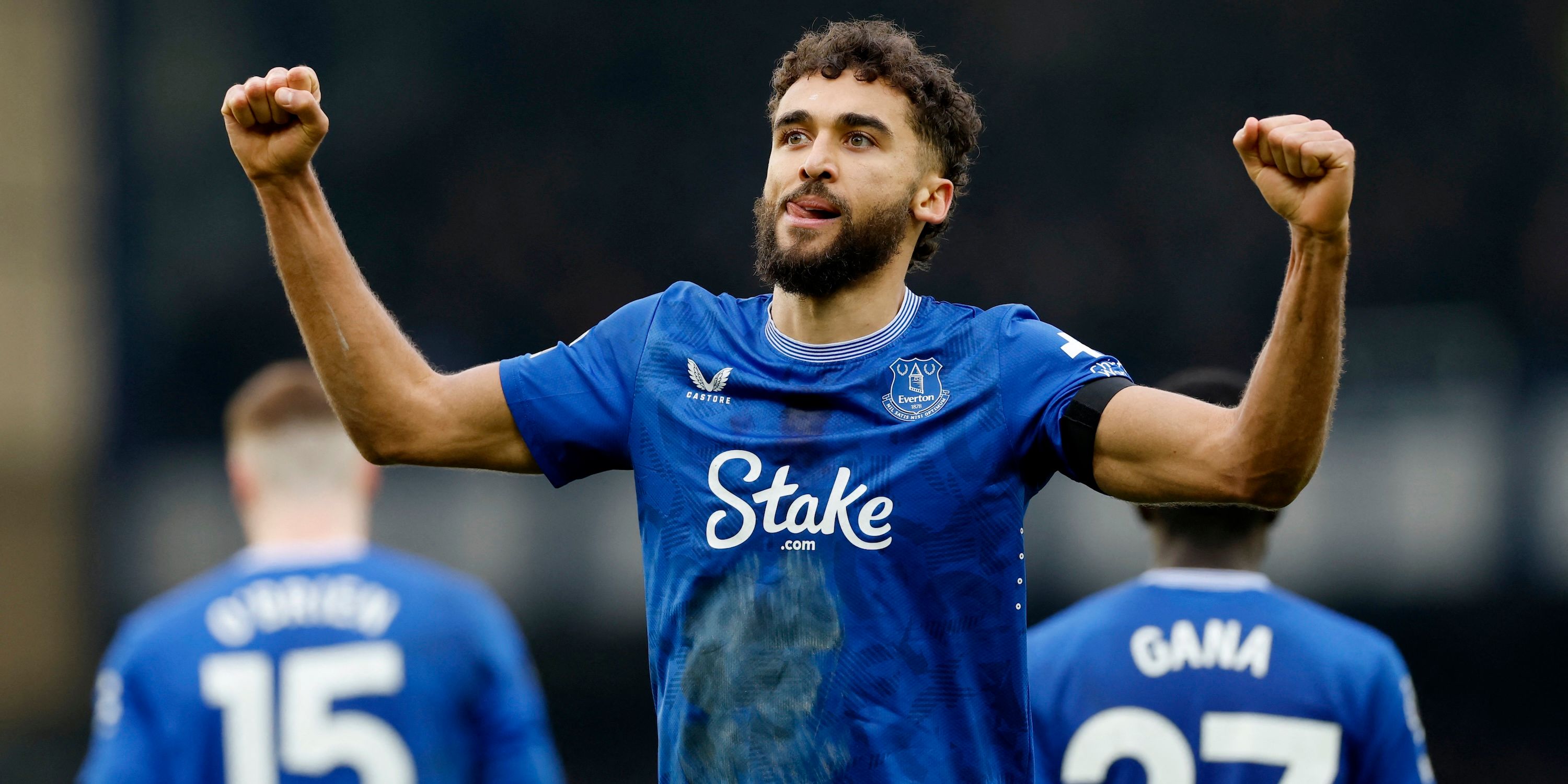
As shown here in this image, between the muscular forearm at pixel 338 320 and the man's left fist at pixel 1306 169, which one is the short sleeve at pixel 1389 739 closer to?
the man's left fist at pixel 1306 169

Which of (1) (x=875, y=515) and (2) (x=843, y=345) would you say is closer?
(1) (x=875, y=515)

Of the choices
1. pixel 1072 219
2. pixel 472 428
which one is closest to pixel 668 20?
pixel 1072 219

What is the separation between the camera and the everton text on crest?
288 cm

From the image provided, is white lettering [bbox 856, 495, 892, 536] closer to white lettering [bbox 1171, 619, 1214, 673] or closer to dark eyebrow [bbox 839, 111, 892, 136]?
dark eyebrow [bbox 839, 111, 892, 136]

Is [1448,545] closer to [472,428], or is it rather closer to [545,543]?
[545,543]

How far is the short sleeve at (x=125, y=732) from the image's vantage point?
4285mm

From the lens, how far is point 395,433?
119 inches

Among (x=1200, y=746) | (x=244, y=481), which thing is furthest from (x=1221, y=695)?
(x=244, y=481)

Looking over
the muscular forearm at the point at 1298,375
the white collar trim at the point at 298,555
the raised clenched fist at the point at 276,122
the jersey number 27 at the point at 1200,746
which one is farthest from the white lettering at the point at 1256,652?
the raised clenched fist at the point at 276,122

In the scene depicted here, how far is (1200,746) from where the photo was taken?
157 inches

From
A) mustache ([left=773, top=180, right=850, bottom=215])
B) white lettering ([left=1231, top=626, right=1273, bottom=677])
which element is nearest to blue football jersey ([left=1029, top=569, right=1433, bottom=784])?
white lettering ([left=1231, top=626, right=1273, bottom=677])

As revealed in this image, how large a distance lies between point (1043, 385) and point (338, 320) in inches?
50.8

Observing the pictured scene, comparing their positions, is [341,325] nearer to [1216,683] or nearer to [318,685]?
[318,685]

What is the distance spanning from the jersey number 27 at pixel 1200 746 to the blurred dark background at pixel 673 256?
6.23 m
